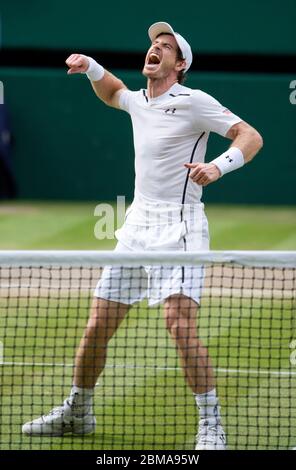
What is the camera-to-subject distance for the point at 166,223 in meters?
7.27

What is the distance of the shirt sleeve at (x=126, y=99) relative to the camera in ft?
25.0

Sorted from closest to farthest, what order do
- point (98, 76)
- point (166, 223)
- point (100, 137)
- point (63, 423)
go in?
1. point (166, 223)
2. point (63, 423)
3. point (98, 76)
4. point (100, 137)

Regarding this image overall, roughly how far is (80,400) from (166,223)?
1257 millimetres

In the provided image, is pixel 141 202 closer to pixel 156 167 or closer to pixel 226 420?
pixel 156 167

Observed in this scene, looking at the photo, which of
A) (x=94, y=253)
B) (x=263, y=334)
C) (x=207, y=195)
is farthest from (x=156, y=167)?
(x=207, y=195)

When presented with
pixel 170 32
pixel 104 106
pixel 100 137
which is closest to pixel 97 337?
pixel 170 32

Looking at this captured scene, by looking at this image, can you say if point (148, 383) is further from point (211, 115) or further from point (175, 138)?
point (211, 115)

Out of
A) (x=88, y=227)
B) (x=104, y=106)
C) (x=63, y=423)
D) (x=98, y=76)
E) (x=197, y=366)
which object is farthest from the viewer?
(x=104, y=106)

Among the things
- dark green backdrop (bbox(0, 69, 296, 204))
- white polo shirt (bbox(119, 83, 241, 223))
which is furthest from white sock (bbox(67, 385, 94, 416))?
dark green backdrop (bbox(0, 69, 296, 204))

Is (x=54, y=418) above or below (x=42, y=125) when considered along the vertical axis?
below

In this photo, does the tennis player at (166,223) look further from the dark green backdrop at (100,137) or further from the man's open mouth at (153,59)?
the dark green backdrop at (100,137)

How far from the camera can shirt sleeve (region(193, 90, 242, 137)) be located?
23.5ft

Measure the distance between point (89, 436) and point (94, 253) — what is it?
53.1 inches

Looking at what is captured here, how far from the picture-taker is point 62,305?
11352mm
